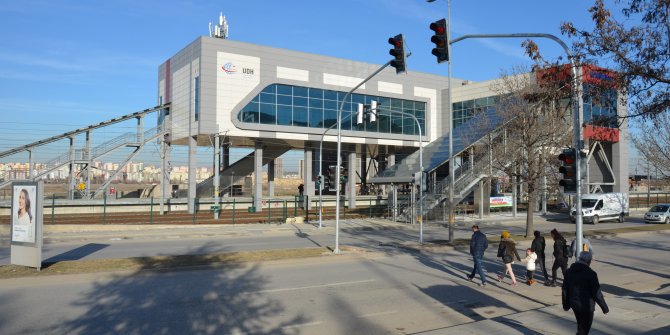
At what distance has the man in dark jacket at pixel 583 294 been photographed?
6949 millimetres

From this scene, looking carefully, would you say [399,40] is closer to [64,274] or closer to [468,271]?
[468,271]

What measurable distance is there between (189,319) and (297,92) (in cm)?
3408

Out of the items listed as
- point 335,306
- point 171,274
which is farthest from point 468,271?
point 171,274

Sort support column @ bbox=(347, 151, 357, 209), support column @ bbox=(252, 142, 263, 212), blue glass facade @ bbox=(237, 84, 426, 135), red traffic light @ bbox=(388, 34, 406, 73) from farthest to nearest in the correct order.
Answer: support column @ bbox=(347, 151, 357, 209), support column @ bbox=(252, 142, 263, 212), blue glass facade @ bbox=(237, 84, 426, 135), red traffic light @ bbox=(388, 34, 406, 73)

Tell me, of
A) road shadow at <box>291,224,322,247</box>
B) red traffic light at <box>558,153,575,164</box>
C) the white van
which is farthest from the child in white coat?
the white van

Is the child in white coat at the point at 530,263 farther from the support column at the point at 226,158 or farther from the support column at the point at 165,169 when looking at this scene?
the support column at the point at 226,158

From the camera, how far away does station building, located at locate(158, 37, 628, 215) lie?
3812 centimetres

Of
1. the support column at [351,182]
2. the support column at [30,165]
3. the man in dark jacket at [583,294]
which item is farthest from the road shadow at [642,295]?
the support column at [30,165]

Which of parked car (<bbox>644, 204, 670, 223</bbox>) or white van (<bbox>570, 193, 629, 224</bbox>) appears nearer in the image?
parked car (<bbox>644, 204, 670, 223</bbox>)

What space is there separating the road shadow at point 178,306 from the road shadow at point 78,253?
4774 millimetres

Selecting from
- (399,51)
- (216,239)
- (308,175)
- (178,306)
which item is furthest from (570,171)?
(308,175)

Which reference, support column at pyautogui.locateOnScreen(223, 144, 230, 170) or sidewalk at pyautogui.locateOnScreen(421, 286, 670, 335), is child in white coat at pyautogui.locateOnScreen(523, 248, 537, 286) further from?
support column at pyautogui.locateOnScreen(223, 144, 230, 170)

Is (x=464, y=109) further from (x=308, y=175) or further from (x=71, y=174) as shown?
(x=71, y=174)

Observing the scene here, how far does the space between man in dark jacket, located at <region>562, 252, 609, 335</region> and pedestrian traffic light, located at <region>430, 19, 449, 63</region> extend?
21.3 feet
